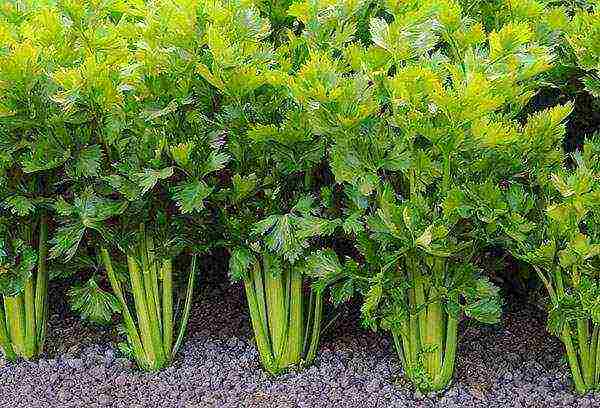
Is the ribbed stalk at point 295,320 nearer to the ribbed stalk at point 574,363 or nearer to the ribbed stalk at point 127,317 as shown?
the ribbed stalk at point 127,317

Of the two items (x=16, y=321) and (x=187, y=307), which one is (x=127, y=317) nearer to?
(x=187, y=307)

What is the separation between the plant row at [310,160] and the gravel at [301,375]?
0.36ft

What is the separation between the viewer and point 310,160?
9.66 ft

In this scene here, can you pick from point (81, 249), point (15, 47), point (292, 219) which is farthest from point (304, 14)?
point (81, 249)

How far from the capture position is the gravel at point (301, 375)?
321 centimetres

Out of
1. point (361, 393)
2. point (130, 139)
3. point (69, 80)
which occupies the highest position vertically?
point (69, 80)

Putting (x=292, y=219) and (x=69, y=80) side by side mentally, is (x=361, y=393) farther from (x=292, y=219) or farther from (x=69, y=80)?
(x=69, y=80)

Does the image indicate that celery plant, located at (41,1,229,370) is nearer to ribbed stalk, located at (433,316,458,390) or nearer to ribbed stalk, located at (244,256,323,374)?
ribbed stalk, located at (244,256,323,374)

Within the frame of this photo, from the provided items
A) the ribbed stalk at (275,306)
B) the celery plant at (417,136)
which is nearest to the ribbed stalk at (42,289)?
the ribbed stalk at (275,306)

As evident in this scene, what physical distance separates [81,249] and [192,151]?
0.79 m

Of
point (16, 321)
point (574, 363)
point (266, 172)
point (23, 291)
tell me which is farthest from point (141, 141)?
point (574, 363)

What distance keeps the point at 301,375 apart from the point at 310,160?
902 mm

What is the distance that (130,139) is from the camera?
299 centimetres

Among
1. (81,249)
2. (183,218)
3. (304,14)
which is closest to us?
(304,14)
